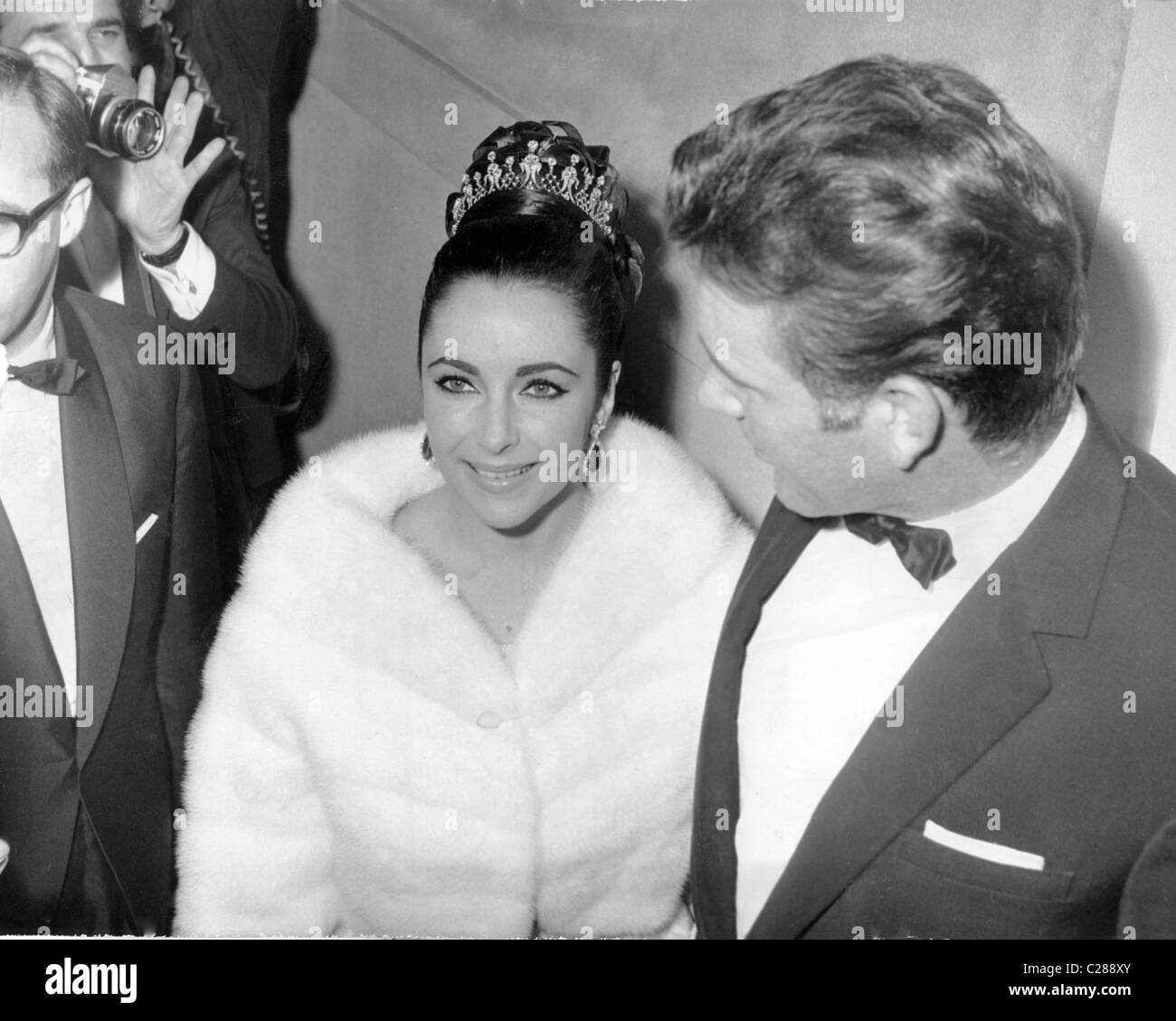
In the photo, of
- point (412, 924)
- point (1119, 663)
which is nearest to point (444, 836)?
point (412, 924)

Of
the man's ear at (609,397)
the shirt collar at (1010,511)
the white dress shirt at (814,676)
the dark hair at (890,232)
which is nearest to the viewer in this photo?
the dark hair at (890,232)

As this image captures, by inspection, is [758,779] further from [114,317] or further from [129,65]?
[129,65]

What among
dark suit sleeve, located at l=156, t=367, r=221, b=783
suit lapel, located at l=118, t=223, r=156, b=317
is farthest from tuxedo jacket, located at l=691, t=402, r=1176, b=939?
suit lapel, located at l=118, t=223, r=156, b=317

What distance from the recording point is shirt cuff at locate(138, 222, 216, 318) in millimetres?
1543

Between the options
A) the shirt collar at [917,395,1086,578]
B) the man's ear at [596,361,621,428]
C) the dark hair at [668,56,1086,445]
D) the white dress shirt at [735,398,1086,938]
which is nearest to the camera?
the dark hair at [668,56,1086,445]

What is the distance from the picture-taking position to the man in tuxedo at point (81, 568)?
1487mm

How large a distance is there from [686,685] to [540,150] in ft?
2.51

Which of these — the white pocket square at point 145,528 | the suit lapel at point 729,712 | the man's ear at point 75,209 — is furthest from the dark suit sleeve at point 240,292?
the suit lapel at point 729,712

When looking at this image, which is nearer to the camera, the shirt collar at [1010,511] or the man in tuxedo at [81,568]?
the shirt collar at [1010,511]

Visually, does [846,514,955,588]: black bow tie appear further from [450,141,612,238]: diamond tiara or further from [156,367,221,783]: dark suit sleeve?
[156,367,221,783]: dark suit sleeve

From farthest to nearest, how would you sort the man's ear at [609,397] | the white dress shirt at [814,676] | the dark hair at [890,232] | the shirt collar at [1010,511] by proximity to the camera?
the man's ear at [609,397], the white dress shirt at [814,676], the shirt collar at [1010,511], the dark hair at [890,232]

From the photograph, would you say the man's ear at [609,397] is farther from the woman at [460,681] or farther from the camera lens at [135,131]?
the camera lens at [135,131]

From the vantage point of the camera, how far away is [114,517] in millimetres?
1568
